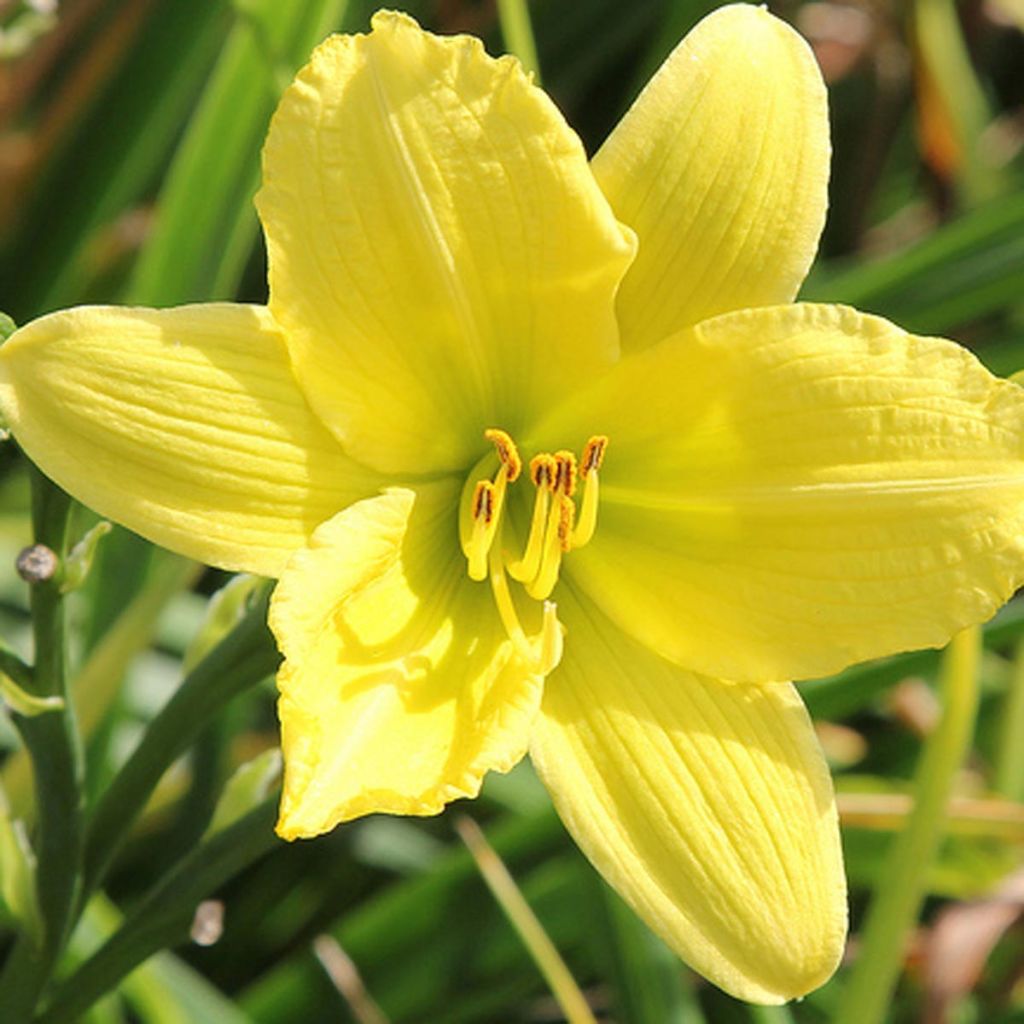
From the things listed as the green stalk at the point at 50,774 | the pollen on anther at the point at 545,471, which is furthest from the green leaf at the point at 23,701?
the pollen on anther at the point at 545,471

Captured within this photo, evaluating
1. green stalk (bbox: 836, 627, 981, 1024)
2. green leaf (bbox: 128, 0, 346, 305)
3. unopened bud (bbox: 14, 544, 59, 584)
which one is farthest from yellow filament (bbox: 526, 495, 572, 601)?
green leaf (bbox: 128, 0, 346, 305)

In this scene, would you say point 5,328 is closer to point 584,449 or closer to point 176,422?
point 176,422

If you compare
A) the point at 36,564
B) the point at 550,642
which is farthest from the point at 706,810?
the point at 36,564

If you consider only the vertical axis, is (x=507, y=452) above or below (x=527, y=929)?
above

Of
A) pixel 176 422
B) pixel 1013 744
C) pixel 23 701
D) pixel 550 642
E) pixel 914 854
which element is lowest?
pixel 1013 744

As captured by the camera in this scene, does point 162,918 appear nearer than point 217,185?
Yes

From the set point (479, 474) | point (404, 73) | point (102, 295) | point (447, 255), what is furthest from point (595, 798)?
point (102, 295)
